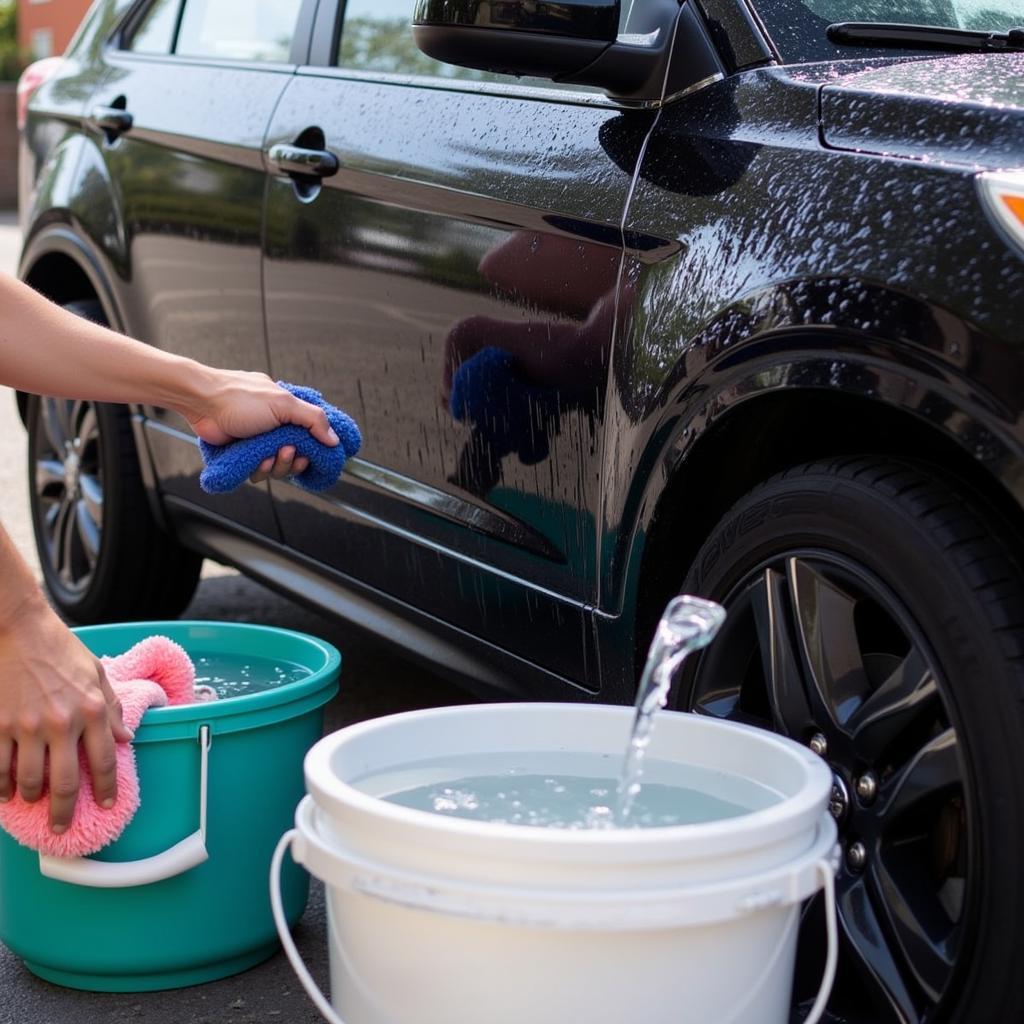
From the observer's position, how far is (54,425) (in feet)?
13.0

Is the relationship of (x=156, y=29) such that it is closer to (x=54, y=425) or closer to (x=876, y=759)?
(x=54, y=425)

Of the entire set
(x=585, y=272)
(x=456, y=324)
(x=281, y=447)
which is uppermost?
(x=585, y=272)

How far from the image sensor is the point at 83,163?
373 cm

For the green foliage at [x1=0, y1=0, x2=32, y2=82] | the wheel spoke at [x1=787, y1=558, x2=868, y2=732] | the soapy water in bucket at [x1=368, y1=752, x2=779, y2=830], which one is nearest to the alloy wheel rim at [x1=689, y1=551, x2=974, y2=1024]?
the wheel spoke at [x1=787, y1=558, x2=868, y2=732]

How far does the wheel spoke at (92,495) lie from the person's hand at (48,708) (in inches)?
74.7

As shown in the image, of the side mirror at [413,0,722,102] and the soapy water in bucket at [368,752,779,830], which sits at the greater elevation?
the side mirror at [413,0,722,102]

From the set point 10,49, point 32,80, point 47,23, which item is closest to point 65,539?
point 32,80

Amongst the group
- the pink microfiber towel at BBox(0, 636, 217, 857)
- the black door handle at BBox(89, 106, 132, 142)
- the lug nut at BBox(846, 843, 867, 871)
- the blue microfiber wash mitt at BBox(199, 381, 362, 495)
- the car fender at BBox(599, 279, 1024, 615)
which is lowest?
the pink microfiber towel at BBox(0, 636, 217, 857)

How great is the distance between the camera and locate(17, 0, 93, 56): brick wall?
30141mm

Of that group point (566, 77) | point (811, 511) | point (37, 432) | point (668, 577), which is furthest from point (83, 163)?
point (811, 511)

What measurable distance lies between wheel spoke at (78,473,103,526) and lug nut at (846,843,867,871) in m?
2.42

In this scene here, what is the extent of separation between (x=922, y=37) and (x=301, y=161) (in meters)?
1.16

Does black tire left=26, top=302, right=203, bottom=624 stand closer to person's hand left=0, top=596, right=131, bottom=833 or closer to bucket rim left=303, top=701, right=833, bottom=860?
person's hand left=0, top=596, right=131, bottom=833

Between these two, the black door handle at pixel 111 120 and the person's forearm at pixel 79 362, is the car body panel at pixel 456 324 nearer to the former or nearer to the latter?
the person's forearm at pixel 79 362
